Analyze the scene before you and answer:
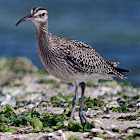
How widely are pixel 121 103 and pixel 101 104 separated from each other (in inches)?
23.9

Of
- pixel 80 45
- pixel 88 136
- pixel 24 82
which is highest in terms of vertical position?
pixel 80 45

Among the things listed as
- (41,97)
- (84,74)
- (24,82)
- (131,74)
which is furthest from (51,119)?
(131,74)

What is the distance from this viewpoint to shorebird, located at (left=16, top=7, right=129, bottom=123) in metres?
7.45

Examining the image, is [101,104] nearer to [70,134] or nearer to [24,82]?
[70,134]

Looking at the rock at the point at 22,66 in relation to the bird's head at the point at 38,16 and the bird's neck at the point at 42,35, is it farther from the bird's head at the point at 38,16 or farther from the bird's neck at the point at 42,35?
the bird's head at the point at 38,16

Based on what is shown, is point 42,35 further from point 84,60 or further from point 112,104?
point 112,104

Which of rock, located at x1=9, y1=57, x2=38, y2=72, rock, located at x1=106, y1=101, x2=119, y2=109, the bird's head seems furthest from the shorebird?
rock, located at x1=9, y1=57, x2=38, y2=72

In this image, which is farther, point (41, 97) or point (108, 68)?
point (41, 97)

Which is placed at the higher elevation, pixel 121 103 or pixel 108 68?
pixel 108 68

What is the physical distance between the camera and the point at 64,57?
7.53 metres

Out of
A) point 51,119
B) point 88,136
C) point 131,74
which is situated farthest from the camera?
point 131,74

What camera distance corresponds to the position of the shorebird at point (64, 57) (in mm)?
7453

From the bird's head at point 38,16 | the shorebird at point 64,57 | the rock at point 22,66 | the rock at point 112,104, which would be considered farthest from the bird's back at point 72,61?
the rock at point 22,66

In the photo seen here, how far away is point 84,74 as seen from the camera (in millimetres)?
7840
